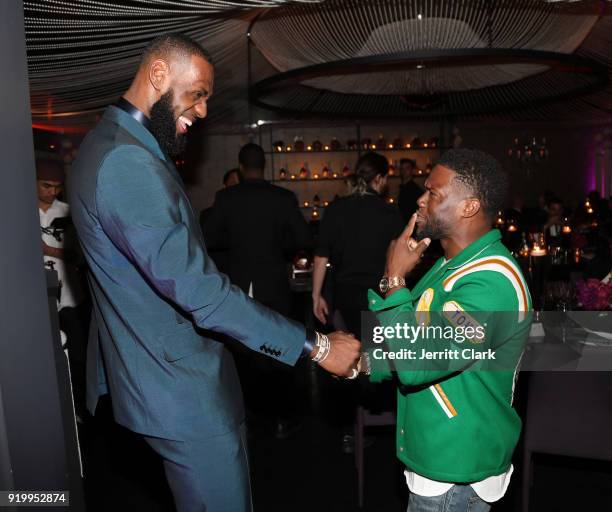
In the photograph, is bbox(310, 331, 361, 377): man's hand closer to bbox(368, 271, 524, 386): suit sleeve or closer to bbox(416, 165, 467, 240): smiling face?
bbox(368, 271, 524, 386): suit sleeve

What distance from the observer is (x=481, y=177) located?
176cm

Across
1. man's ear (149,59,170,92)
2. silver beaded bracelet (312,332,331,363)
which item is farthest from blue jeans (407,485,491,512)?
man's ear (149,59,170,92)

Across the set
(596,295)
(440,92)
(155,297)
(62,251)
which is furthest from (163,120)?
(440,92)

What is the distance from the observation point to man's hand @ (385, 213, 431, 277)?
182cm

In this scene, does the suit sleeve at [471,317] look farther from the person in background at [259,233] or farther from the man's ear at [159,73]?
the person in background at [259,233]

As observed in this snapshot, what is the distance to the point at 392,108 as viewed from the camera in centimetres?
642

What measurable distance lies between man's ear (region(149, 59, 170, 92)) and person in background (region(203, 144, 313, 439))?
240 centimetres

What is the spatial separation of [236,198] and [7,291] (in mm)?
3135

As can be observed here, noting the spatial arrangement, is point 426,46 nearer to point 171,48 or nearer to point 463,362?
point 171,48

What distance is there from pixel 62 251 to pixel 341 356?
107 inches

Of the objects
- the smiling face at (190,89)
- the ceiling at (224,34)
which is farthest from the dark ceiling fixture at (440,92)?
the smiling face at (190,89)

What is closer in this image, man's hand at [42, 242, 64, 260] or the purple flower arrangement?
the purple flower arrangement

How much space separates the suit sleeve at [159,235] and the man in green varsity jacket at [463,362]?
46 centimetres

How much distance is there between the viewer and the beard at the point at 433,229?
1.80 m
